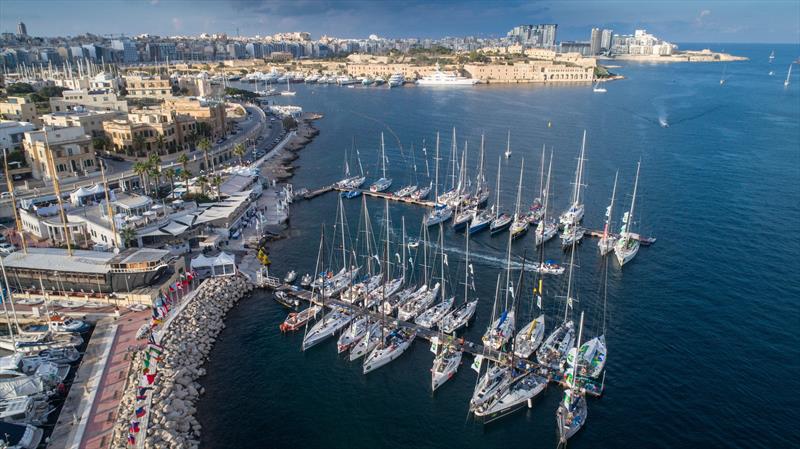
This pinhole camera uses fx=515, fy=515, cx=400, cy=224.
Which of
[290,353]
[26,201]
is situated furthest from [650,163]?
[26,201]

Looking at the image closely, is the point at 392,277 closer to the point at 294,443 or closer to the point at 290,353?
the point at 290,353

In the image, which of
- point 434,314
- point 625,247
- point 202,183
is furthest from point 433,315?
point 202,183

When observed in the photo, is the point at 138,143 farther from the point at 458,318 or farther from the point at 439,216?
the point at 458,318

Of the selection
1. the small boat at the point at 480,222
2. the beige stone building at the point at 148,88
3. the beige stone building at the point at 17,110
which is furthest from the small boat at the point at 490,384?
the beige stone building at the point at 148,88

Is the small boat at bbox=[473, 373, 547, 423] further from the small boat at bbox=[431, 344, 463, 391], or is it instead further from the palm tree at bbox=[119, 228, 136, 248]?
the palm tree at bbox=[119, 228, 136, 248]

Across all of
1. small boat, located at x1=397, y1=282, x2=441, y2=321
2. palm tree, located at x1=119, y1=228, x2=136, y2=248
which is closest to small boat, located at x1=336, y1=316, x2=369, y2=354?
small boat, located at x1=397, y1=282, x2=441, y2=321

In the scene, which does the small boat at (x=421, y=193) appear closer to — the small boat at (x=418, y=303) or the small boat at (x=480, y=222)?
the small boat at (x=480, y=222)
